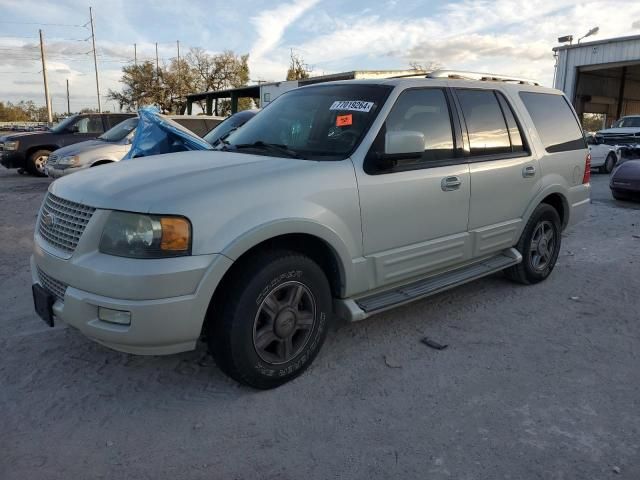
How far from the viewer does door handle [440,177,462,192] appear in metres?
3.77

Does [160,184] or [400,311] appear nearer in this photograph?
[160,184]

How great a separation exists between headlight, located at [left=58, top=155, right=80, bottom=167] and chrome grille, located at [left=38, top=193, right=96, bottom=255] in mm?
7811

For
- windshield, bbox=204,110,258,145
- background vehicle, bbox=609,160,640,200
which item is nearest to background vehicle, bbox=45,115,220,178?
windshield, bbox=204,110,258,145

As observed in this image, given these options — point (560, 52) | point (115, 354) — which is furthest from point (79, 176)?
point (560, 52)

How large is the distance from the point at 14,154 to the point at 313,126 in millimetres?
13064

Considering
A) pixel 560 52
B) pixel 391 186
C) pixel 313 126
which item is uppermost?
pixel 560 52

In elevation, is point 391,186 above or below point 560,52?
below

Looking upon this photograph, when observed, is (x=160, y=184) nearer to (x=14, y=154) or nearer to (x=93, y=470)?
(x=93, y=470)

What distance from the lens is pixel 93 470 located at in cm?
240

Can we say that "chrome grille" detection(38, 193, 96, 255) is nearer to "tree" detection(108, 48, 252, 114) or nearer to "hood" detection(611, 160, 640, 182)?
"hood" detection(611, 160, 640, 182)

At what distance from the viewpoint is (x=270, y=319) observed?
3000 mm

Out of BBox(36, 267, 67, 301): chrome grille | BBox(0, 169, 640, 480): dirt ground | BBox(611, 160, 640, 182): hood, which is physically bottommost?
BBox(0, 169, 640, 480): dirt ground

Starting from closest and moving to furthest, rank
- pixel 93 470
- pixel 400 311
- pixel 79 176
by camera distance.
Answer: pixel 93 470 < pixel 79 176 < pixel 400 311

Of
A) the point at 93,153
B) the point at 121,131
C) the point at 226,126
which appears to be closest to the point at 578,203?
the point at 226,126
